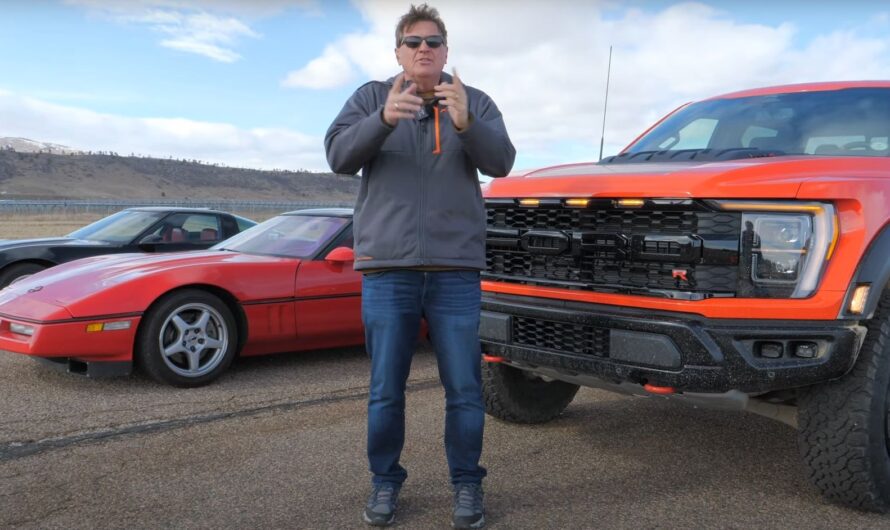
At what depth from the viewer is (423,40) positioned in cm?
288

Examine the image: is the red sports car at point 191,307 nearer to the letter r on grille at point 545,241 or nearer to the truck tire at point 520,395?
the truck tire at point 520,395

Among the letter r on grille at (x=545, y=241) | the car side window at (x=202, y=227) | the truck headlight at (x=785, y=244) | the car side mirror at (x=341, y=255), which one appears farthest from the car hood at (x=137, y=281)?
the truck headlight at (x=785, y=244)

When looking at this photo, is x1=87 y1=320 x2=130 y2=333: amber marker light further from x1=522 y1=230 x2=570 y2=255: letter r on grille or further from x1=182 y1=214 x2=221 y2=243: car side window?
x1=182 y1=214 x2=221 y2=243: car side window

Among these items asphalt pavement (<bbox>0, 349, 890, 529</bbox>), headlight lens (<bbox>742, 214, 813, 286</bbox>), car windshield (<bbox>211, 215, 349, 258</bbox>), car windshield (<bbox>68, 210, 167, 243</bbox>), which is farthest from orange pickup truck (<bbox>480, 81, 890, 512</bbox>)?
car windshield (<bbox>68, 210, 167, 243</bbox>)

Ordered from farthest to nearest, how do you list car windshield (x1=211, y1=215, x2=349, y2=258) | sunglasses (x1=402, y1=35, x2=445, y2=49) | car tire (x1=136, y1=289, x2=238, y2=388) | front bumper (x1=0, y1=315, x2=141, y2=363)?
car windshield (x1=211, y1=215, x2=349, y2=258), car tire (x1=136, y1=289, x2=238, y2=388), front bumper (x1=0, y1=315, x2=141, y2=363), sunglasses (x1=402, y1=35, x2=445, y2=49)

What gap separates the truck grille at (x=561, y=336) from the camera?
3.38 m

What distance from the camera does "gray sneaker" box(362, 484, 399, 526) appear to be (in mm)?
3039

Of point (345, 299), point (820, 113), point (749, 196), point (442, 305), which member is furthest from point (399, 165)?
point (345, 299)

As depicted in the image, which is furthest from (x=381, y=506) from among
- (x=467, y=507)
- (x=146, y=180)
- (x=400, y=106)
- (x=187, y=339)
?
(x=146, y=180)

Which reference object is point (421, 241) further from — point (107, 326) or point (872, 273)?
point (107, 326)

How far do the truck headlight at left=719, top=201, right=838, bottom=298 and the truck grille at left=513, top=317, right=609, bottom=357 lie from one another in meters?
0.68

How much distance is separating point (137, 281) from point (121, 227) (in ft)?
11.8

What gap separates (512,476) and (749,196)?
1674mm

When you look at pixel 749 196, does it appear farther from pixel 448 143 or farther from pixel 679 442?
pixel 679 442
